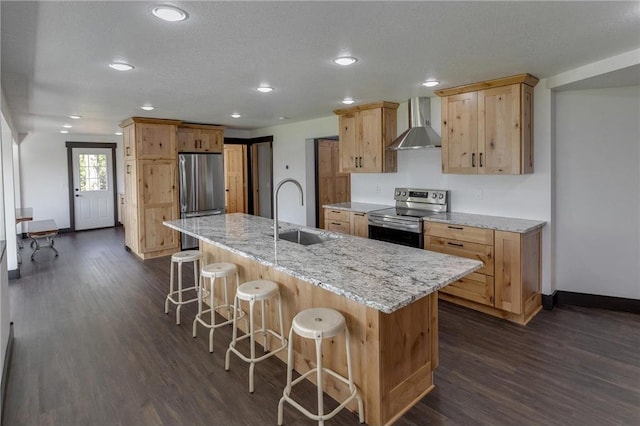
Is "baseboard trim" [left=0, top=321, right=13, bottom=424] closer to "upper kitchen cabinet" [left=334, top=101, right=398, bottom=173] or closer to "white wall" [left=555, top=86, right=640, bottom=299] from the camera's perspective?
→ "upper kitchen cabinet" [left=334, top=101, right=398, bottom=173]

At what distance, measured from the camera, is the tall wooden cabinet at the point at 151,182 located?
598 centimetres

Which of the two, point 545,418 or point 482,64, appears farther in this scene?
point 482,64

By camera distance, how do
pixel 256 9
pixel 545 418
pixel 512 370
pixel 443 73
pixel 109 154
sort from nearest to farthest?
pixel 256 9, pixel 545 418, pixel 512 370, pixel 443 73, pixel 109 154

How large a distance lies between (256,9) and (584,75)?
9.47ft

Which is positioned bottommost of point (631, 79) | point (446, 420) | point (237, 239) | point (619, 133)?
point (446, 420)

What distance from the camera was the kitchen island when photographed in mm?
1979

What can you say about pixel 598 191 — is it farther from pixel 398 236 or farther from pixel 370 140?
pixel 370 140

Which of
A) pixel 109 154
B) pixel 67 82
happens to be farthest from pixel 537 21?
pixel 109 154

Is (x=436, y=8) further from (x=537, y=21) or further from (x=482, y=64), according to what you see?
(x=482, y=64)

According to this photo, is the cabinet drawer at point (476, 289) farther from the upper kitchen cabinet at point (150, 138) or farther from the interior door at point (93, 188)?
the interior door at point (93, 188)

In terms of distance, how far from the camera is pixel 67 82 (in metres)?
3.54

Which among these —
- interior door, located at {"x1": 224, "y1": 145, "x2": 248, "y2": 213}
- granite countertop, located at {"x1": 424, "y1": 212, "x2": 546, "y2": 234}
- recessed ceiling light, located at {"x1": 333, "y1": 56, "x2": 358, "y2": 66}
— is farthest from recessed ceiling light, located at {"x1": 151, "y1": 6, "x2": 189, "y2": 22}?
interior door, located at {"x1": 224, "y1": 145, "x2": 248, "y2": 213}

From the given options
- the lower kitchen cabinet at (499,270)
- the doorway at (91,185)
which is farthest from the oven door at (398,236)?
the doorway at (91,185)

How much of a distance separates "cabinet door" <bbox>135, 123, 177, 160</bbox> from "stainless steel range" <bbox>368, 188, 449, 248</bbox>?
11.9ft
